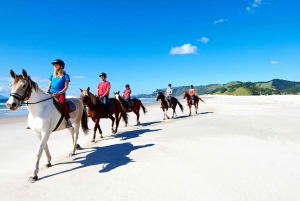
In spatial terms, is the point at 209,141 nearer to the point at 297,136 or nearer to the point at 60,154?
the point at 297,136

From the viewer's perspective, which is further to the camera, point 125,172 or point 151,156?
point 151,156

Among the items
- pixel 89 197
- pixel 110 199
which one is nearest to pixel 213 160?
pixel 110 199

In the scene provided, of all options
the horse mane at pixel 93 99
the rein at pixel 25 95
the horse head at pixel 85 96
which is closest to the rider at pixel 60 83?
the rein at pixel 25 95

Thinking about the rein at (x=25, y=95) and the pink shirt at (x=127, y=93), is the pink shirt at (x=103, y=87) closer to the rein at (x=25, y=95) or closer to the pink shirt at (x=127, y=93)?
the pink shirt at (x=127, y=93)

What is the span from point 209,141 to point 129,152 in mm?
2862

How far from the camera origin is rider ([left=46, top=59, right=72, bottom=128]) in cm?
512

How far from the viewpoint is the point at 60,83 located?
206 inches

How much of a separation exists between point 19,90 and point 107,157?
2699mm

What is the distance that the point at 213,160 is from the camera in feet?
15.1

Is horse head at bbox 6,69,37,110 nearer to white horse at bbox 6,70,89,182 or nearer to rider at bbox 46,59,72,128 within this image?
white horse at bbox 6,70,89,182

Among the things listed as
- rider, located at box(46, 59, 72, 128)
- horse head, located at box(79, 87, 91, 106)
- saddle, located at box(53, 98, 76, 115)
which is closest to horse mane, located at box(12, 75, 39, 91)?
saddle, located at box(53, 98, 76, 115)

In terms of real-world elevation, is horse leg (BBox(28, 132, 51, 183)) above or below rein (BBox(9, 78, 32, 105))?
below

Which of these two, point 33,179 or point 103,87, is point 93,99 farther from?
point 33,179

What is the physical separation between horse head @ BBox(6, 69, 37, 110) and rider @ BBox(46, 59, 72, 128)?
1.12 meters
